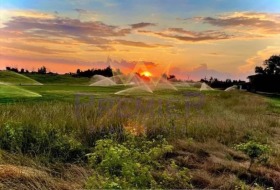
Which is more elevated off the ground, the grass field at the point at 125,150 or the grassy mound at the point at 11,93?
the grassy mound at the point at 11,93

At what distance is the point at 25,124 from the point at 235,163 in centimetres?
491

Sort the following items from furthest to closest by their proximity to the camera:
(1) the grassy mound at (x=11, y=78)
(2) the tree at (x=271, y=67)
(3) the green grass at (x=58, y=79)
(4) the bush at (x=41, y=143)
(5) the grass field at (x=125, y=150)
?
1. (2) the tree at (x=271, y=67)
2. (3) the green grass at (x=58, y=79)
3. (1) the grassy mound at (x=11, y=78)
4. (4) the bush at (x=41, y=143)
5. (5) the grass field at (x=125, y=150)

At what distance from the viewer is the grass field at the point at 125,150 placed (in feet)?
22.8

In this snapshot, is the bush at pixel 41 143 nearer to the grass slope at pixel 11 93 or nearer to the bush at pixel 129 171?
the bush at pixel 129 171

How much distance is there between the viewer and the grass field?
694cm

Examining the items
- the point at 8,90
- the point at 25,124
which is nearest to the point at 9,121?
the point at 25,124

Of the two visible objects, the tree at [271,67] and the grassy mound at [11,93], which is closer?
the grassy mound at [11,93]

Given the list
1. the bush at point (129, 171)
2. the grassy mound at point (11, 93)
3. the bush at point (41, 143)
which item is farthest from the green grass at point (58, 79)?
the bush at point (129, 171)

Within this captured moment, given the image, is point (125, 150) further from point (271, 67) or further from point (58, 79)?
point (271, 67)

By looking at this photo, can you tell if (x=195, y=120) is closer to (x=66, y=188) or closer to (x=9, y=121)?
(x=9, y=121)

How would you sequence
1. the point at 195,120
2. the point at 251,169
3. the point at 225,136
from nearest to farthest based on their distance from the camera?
1. the point at 251,169
2. the point at 225,136
3. the point at 195,120

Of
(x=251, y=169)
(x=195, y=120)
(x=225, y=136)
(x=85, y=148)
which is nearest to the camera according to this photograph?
(x=251, y=169)

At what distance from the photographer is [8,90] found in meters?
19.5

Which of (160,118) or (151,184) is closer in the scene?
(151,184)
